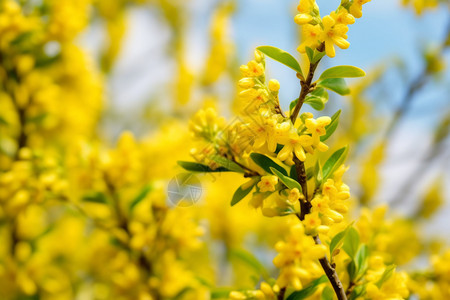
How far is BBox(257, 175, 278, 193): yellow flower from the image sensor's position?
75cm

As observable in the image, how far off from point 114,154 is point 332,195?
827 millimetres

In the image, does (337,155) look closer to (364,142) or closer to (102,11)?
(364,142)

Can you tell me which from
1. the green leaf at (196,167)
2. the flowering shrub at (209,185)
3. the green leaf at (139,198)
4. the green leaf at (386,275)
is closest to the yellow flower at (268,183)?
the flowering shrub at (209,185)

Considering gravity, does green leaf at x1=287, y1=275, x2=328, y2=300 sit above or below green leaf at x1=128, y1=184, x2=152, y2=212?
above

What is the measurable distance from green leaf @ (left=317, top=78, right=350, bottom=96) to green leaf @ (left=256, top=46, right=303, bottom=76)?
0.05m

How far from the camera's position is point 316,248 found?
691 mm

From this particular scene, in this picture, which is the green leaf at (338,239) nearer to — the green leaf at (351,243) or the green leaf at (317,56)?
the green leaf at (351,243)

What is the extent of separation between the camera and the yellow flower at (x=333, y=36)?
0.71 metres

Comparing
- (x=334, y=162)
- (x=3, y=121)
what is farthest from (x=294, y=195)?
(x=3, y=121)

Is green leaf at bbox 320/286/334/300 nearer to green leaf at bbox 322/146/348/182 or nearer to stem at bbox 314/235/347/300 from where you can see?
stem at bbox 314/235/347/300

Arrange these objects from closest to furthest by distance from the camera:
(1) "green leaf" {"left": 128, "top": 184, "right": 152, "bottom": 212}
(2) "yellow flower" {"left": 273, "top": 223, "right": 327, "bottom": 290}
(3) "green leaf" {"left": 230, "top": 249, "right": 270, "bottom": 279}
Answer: (2) "yellow flower" {"left": 273, "top": 223, "right": 327, "bottom": 290}, (3) "green leaf" {"left": 230, "top": 249, "right": 270, "bottom": 279}, (1) "green leaf" {"left": 128, "top": 184, "right": 152, "bottom": 212}

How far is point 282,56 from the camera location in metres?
0.79

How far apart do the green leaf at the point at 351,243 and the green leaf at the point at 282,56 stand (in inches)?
12.5

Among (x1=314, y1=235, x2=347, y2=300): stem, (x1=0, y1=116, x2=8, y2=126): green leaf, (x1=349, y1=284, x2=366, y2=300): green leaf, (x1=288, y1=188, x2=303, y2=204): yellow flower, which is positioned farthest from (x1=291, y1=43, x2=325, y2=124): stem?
(x1=0, y1=116, x2=8, y2=126): green leaf
